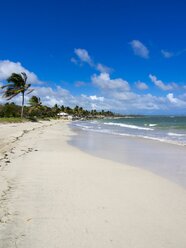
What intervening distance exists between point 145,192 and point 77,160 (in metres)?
5.38

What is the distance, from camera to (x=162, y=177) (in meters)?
9.37

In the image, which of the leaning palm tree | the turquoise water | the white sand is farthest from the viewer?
the leaning palm tree

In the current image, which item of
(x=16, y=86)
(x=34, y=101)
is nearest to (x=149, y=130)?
(x=16, y=86)

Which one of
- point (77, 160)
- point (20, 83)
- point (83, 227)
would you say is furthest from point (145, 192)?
point (20, 83)

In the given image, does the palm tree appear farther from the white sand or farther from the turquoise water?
the white sand

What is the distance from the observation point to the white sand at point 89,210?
14.8 ft

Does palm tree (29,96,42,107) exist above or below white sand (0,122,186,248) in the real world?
above

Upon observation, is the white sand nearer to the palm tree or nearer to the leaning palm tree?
the leaning palm tree

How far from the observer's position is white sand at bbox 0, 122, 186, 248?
451cm

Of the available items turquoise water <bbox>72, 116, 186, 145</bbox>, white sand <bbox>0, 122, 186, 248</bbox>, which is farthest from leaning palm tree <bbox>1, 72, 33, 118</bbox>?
white sand <bbox>0, 122, 186, 248</bbox>

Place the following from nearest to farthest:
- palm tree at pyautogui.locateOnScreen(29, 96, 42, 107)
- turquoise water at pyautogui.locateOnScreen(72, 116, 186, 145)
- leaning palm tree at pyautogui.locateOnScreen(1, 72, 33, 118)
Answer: turquoise water at pyautogui.locateOnScreen(72, 116, 186, 145) → leaning palm tree at pyautogui.locateOnScreen(1, 72, 33, 118) → palm tree at pyautogui.locateOnScreen(29, 96, 42, 107)

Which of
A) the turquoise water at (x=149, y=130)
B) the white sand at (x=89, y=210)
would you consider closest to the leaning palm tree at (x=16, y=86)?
the turquoise water at (x=149, y=130)

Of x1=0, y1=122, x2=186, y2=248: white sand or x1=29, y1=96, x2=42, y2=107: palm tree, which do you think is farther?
x1=29, y1=96, x2=42, y2=107: palm tree

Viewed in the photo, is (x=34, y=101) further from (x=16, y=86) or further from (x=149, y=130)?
(x=149, y=130)
